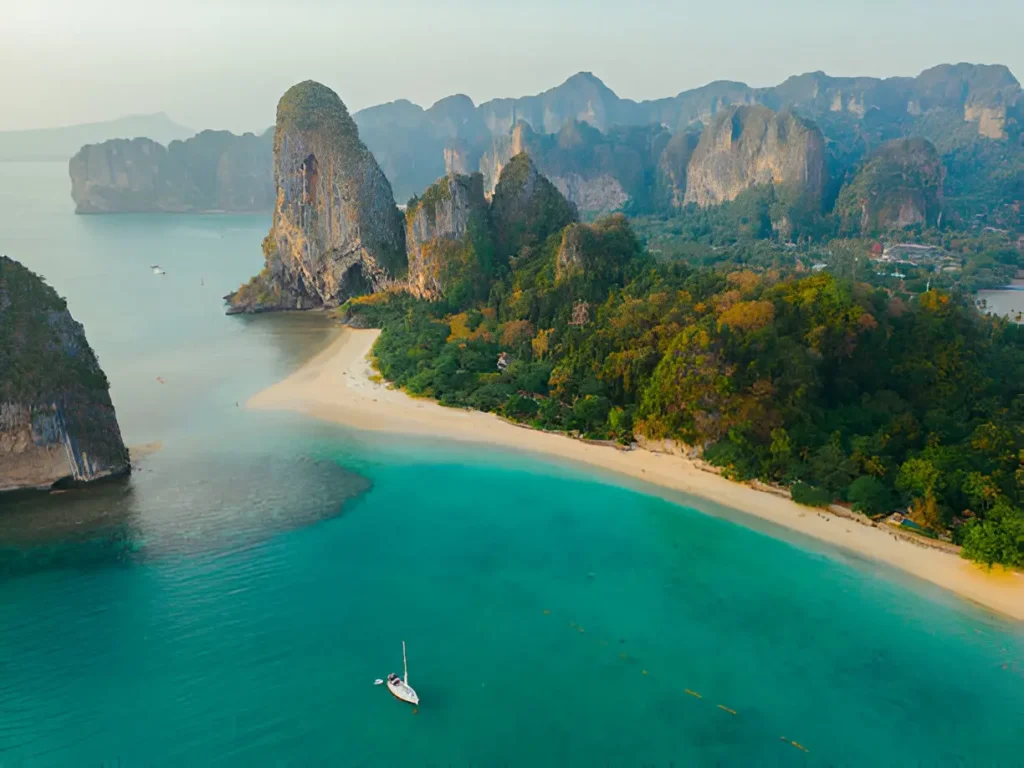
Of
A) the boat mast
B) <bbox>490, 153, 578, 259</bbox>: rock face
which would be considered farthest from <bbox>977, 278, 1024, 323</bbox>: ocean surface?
the boat mast

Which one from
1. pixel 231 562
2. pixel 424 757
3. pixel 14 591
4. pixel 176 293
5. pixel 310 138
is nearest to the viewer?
pixel 424 757

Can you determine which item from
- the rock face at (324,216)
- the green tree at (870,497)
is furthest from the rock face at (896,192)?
the green tree at (870,497)

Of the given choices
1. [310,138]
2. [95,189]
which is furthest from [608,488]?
[95,189]

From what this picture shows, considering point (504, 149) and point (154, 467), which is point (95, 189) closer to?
point (504, 149)

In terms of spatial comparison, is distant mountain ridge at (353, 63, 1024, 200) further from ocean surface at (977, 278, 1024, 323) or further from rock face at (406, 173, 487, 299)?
rock face at (406, 173, 487, 299)

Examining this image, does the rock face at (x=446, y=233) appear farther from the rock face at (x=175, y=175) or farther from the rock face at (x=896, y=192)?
the rock face at (x=175, y=175)
